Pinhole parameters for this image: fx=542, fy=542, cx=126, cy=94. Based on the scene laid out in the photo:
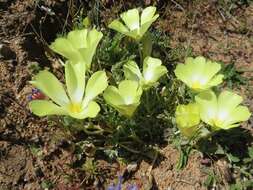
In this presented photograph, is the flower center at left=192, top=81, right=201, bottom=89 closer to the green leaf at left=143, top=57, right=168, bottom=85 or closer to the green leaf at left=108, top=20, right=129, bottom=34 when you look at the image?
the green leaf at left=143, top=57, right=168, bottom=85

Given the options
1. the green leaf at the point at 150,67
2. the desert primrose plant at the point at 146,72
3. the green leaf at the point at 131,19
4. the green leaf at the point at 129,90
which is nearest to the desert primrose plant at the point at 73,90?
the green leaf at the point at 129,90

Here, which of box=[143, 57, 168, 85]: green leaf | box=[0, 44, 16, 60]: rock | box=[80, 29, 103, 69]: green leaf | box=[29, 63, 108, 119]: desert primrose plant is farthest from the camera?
box=[0, 44, 16, 60]: rock

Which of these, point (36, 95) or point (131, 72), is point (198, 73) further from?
point (36, 95)

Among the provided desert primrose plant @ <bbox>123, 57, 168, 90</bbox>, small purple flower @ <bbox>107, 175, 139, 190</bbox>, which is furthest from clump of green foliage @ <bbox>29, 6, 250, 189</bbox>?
small purple flower @ <bbox>107, 175, 139, 190</bbox>

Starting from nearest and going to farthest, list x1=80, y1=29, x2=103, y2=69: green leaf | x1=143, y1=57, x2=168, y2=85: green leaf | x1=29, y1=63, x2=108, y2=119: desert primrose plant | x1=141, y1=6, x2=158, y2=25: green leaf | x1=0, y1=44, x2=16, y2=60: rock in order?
x1=29, y1=63, x2=108, y2=119: desert primrose plant → x1=80, y1=29, x2=103, y2=69: green leaf → x1=143, y1=57, x2=168, y2=85: green leaf → x1=141, y1=6, x2=158, y2=25: green leaf → x1=0, y1=44, x2=16, y2=60: rock

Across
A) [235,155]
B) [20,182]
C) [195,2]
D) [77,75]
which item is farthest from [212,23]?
[20,182]

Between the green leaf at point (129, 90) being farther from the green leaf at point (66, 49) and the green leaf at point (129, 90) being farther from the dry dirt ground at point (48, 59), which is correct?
the dry dirt ground at point (48, 59)
